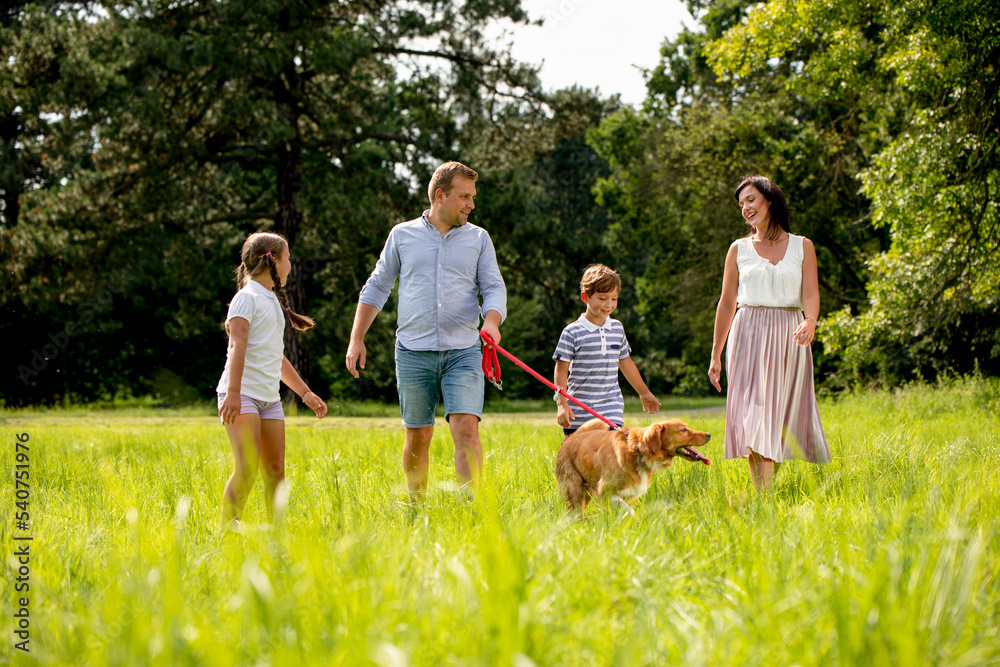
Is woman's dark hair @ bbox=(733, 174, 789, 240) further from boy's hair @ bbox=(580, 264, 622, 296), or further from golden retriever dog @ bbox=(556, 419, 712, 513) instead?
golden retriever dog @ bbox=(556, 419, 712, 513)

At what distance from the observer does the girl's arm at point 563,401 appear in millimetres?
4824

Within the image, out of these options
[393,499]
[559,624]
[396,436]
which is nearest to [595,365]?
[393,499]

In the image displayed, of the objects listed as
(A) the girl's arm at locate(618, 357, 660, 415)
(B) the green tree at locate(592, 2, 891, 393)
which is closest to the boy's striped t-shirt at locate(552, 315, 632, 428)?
(A) the girl's arm at locate(618, 357, 660, 415)

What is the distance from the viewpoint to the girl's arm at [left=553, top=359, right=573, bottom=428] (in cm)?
482

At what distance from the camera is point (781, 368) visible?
181 inches

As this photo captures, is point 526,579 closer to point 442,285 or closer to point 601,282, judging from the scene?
point 442,285

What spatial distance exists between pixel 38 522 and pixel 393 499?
5.68 ft

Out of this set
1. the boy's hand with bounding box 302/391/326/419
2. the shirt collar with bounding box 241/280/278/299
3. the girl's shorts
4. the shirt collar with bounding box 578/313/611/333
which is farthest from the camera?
the shirt collar with bounding box 578/313/611/333

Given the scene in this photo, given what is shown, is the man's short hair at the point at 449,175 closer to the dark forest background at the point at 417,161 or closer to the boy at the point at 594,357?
the boy at the point at 594,357

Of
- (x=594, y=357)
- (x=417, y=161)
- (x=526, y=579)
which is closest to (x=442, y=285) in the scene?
(x=594, y=357)

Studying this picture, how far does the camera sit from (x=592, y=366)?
5.09 m

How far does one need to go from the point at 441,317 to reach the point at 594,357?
112cm

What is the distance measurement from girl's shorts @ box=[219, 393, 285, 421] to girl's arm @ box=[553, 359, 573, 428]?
1.68 meters

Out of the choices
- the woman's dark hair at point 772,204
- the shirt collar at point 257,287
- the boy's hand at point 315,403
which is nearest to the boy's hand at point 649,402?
the woman's dark hair at point 772,204
